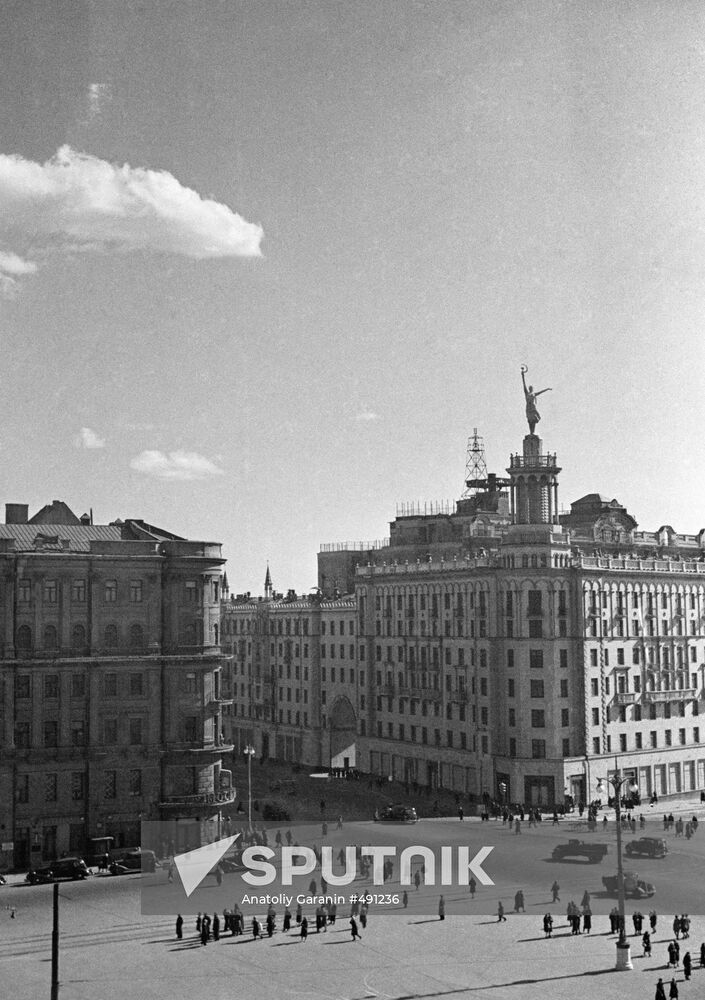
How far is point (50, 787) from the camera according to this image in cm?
7356

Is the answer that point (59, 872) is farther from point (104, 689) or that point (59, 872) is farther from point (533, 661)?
point (533, 661)

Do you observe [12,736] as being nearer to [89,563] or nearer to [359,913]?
[89,563]

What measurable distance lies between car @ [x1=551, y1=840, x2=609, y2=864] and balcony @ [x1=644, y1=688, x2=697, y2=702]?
3128 cm

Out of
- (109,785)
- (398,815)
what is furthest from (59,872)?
(398,815)

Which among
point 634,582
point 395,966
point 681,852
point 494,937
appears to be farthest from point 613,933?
point 634,582

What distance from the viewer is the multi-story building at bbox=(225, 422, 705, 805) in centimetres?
9612

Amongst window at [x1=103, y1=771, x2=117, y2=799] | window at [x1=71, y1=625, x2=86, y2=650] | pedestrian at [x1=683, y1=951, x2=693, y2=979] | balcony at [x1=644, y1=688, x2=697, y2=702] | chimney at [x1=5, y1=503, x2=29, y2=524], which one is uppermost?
chimney at [x1=5, y1=503, x2=29, y2=524]

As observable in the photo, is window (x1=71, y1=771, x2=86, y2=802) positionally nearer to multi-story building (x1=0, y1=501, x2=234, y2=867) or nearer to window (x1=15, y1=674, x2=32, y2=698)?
multi-story building (x1=0, y1=501, x2=234, y2=867)

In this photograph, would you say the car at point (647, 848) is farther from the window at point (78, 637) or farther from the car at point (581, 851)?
the window at point (78, 637)

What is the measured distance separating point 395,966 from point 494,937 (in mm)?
6507

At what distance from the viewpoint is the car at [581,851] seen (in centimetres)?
7125

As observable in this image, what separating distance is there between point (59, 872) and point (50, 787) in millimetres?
7272

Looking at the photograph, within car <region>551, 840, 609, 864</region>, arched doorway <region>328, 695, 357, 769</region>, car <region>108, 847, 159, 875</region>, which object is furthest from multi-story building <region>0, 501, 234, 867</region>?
arched doorway <region>328, 695, 357, 769</region>

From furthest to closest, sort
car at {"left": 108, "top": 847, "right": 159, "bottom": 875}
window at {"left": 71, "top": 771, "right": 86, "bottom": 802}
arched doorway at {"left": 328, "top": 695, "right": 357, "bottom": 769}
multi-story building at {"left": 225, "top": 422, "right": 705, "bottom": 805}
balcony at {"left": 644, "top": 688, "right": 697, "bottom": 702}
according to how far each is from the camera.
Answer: arched doorway at {"left": 328, "top": 695, "right": 357, "bottom": 769} < balcony at {"left": 644, "top": 688, "right": 697, "bottom": 702} < multi-story building at {"left": 225, "top": 422, "right": 705, "bottom": 805} < window at {"left": 71, "top": 771, "right": 86, "bottom": 802} < car at {"left": 108, "top": 847, "right": 159, "bottom": 875}
